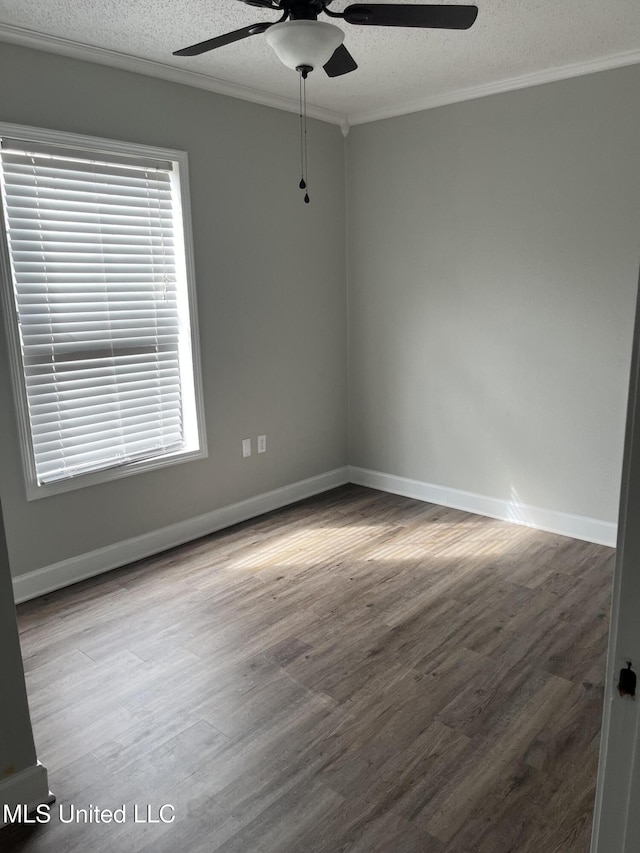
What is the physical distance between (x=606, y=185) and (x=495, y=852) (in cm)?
312

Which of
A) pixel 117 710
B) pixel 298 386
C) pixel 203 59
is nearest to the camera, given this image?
pixel 117 710

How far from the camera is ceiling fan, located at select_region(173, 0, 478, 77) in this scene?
1986 millimetres

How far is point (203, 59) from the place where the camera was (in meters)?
3.20

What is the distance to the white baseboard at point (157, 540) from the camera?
3.18 m

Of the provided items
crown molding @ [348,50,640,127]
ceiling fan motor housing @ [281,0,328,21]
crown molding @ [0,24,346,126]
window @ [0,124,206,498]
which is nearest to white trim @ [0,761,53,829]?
window @ [0,124,206,498]

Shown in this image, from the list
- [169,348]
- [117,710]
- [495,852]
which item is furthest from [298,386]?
[495,852]

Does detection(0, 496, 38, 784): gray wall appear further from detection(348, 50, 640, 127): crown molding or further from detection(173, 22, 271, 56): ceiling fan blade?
detection(348, 50, 640, 127): crown molding

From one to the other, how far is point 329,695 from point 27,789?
3.39 ft

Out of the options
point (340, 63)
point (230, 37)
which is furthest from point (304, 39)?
point (340, 63)

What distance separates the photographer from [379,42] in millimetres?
2977

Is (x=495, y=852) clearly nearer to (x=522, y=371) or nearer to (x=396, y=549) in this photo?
(x=396, y=549)

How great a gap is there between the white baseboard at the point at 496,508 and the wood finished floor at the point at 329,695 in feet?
0.35

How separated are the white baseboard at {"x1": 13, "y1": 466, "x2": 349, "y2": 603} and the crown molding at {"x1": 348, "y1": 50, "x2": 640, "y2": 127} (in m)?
2.52

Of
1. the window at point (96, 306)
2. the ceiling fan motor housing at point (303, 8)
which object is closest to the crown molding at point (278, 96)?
the window at point (96, 306)
